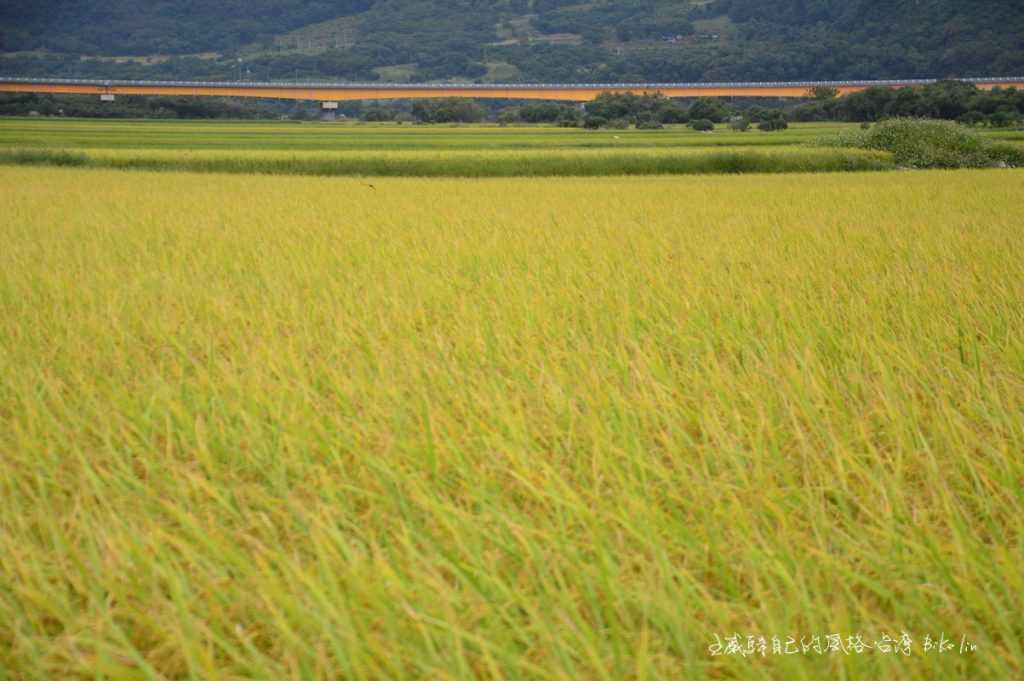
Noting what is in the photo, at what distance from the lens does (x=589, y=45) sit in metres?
159

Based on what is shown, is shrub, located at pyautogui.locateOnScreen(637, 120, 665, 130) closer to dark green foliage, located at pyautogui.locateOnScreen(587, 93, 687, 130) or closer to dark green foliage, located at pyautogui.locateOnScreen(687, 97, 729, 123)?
dark green foliage, located at pyautogui.locateOnScreen(587, 93, 687, 130)

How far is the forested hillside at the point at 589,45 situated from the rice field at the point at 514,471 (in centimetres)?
9488

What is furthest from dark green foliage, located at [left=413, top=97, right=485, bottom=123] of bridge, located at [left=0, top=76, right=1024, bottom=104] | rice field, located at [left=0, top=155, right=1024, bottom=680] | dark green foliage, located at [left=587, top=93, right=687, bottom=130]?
rice field, located at [left=0, top=155, right=1024, bottom=680]

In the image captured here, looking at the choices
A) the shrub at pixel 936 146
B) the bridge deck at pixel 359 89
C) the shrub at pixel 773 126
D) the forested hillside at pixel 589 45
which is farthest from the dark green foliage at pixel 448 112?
the forested hillside at pixel 589 45

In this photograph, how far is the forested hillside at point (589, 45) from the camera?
100438 millimetres

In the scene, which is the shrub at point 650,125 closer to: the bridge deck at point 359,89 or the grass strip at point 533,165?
the bridge deck at point 359,89

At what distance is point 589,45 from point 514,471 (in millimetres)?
164693

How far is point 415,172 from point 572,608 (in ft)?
62.5

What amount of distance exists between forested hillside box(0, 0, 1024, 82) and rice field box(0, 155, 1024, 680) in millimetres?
94883

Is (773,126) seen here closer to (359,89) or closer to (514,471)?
(359,89)

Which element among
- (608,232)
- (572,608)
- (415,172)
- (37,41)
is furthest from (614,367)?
(37,41)

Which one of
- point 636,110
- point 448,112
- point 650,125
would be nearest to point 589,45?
point 448,112

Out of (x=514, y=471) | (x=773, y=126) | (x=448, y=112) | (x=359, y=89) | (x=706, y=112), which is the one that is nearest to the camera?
(x=514, y=471)

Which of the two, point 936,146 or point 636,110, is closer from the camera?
point 936,146
